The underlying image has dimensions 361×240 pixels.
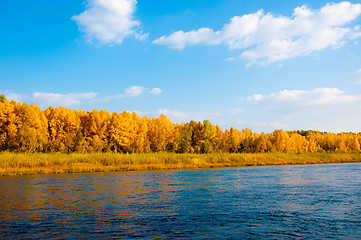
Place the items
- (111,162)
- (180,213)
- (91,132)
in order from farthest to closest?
(91,132) < (111,162) < (180,213)

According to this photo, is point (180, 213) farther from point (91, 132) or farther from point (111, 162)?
point (91, 132)

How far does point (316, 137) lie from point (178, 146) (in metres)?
93.4

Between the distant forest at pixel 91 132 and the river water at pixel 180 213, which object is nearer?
the river water at pixel 180 213

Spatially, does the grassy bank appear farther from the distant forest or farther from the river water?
the distant forest

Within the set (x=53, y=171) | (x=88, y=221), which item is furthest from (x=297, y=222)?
(x=53, y=171)

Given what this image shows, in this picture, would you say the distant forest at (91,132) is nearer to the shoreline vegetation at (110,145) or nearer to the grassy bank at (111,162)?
the shoreline vegetation at (110,145)

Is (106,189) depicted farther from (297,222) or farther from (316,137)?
(316,137)

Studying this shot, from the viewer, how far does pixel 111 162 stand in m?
48.4

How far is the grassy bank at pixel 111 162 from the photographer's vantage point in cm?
4153

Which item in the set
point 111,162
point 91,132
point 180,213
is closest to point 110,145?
point 91,132

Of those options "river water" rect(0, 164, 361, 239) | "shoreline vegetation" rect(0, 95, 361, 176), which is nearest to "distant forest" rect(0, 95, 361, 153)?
"shoreline vegetation" rect(0, 95, 361, 176)

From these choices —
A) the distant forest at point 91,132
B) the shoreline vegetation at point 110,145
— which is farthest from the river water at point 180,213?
the distant forest at point 91,132

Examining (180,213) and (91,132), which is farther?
(91,132)

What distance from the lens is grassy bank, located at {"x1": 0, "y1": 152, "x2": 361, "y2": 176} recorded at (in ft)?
136
